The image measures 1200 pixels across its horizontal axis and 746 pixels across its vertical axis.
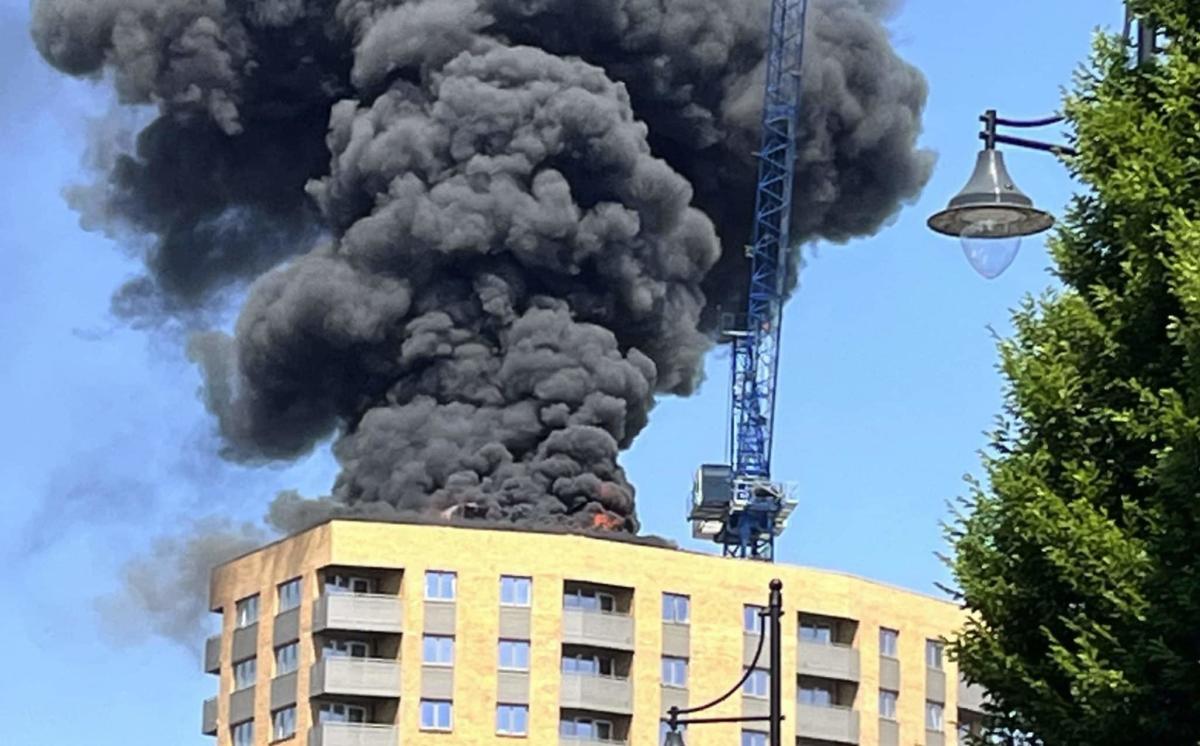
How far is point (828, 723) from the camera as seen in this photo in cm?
10169

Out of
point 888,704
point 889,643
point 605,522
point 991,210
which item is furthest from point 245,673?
point 991,210

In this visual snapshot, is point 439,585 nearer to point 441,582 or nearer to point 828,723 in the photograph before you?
point 441,582

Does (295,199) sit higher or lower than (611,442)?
higher

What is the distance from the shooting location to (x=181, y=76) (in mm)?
108938

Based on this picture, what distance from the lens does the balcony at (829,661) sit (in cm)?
10119

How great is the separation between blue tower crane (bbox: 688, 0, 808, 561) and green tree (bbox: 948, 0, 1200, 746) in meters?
99.1

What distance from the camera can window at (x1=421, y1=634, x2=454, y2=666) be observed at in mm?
97562

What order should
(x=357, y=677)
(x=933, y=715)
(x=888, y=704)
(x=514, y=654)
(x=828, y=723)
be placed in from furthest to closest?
(x=933, y=715) < (x=888, y=704) < (x=828, y=723) < (x=514, y=654) < (x=357, y=677)

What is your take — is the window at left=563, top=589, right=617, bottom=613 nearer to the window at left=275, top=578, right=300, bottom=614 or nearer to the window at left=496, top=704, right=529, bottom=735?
the window at left=496, top=704, right=529, bottom=735

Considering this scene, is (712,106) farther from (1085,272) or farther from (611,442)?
(1085,272)

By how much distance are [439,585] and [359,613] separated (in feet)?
10.6

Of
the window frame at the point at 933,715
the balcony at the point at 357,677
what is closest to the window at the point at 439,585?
the balcony at the point at 357,677

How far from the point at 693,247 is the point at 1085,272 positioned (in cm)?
8886

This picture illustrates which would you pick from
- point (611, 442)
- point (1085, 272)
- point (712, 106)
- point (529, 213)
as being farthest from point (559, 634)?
point (1085, 272)
